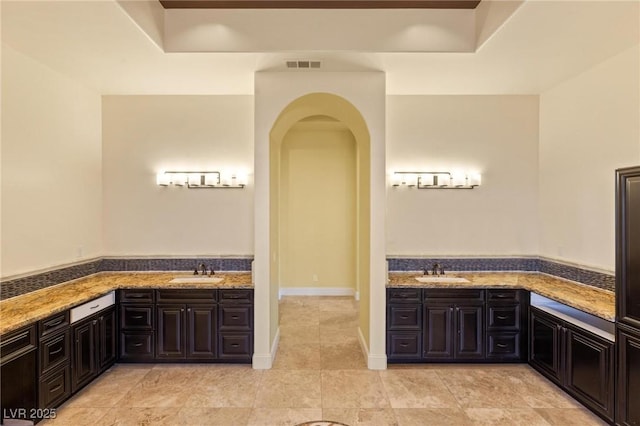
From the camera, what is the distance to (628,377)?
268cm

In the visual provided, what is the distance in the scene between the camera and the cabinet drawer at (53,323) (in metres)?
2.91

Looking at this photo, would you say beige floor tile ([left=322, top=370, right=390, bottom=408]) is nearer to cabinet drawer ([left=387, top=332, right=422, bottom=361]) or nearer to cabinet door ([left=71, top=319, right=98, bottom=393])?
cabinet drawer ([left=387, top=332, right=422, bottom=361])

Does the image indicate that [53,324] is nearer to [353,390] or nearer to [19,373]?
[19,373]

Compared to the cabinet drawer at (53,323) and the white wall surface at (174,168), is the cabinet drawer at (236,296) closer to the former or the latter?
the white wall surface at (174,168)

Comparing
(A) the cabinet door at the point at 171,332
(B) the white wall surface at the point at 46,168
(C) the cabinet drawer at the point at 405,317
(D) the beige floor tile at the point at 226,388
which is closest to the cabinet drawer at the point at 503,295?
(C) the cabinet drawer at the point at 405,317

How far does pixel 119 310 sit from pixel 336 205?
4.21 metres

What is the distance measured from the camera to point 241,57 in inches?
139

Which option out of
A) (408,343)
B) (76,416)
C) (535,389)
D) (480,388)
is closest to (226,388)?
→ (76,416)

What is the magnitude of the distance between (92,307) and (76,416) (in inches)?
38.5

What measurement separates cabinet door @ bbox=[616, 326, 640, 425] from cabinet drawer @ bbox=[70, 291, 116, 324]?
15.3ft

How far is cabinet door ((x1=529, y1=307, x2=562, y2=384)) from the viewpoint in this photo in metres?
Result: 3.49

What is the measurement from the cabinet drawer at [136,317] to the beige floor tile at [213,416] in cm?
125

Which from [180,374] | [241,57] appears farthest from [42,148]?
[180,374]

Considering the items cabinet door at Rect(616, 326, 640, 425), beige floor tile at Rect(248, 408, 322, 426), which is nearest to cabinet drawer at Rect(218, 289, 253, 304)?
beige floor tile at Rect(248, 408, 322, 426)
